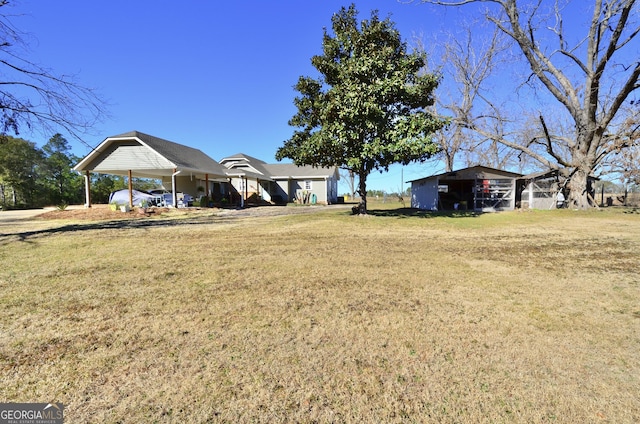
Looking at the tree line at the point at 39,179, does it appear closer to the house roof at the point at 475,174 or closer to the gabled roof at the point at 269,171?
the gabled roof at the point at 269,171

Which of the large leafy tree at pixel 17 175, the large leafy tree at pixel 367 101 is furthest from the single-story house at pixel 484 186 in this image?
the large leafy tree at pixel 17 175

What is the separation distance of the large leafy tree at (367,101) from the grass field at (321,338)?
29.2 feet

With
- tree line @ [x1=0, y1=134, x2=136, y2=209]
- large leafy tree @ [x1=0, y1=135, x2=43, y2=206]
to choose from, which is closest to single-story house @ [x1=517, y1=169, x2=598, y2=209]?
tree line @ [x1=0, y1=134, x2=136, y2=209]

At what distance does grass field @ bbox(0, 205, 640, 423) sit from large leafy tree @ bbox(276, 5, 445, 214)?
8.89 m

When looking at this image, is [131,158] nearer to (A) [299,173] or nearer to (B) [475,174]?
(A) [299,173]

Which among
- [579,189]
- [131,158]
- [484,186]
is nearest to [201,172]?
[131,158]

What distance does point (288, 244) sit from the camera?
25.3 feet

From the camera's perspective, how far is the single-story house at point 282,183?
97.5ft

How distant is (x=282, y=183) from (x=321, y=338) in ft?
97.2

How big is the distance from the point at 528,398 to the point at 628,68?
23423 mm

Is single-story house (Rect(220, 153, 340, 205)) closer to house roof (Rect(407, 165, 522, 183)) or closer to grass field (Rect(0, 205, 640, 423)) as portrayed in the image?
house roof (Rect(407, 165, 522, 183))

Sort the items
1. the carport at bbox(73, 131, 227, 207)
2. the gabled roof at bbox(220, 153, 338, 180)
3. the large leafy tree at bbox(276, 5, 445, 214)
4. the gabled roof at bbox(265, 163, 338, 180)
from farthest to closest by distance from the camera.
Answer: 1. the gabled roof at bbox(265, 163, 338, 180)
2. the gabled roof at bbox(220, 153, 338, 180)
3. the carport at bbox(73, 131, 227, 207)
4. the large leafy tree at bbox(276, 5, 445, 214)

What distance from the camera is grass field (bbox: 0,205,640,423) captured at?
2.03 m

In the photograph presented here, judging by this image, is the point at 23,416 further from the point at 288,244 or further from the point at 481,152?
the point at 481,152
